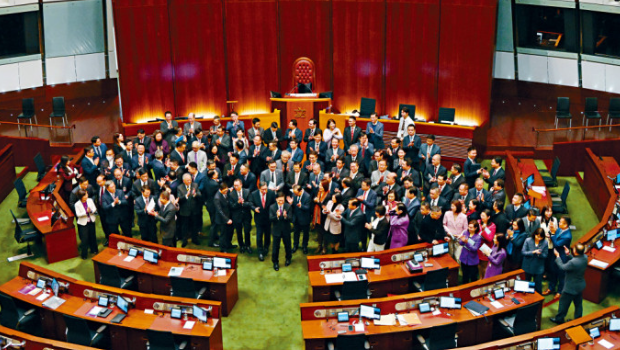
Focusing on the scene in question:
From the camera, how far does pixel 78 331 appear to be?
9.05m

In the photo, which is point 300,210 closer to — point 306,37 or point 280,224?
point 280,224

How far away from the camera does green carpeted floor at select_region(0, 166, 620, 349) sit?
9.72 meters

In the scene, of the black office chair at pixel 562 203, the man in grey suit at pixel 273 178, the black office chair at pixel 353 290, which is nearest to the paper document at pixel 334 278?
the black office chair at pixel 353 290

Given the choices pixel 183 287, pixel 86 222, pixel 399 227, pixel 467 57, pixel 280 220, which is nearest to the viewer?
pixel 183 287

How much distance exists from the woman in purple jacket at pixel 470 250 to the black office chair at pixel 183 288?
3898 mm

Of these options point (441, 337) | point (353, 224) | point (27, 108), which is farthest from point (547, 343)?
point (27, 108)

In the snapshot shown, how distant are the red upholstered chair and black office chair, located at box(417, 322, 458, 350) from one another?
8.78m

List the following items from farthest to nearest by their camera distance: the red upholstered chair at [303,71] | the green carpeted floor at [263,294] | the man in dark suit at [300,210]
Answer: the red upholstered chair at [303,71] < the man in dark suit at [300,210] < the green carpeted floor at [263,294]

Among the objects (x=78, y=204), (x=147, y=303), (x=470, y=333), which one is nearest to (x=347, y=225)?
(x=470, y=333)

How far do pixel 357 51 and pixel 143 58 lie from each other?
4922 mm

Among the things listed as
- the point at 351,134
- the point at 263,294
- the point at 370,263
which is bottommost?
the point at 263,294

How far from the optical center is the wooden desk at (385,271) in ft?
32.0

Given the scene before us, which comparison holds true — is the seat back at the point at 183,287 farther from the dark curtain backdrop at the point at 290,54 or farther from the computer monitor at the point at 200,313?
the dark curtain backdrop at the point at 290,54

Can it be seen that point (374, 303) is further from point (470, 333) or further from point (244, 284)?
point (244, 284)
